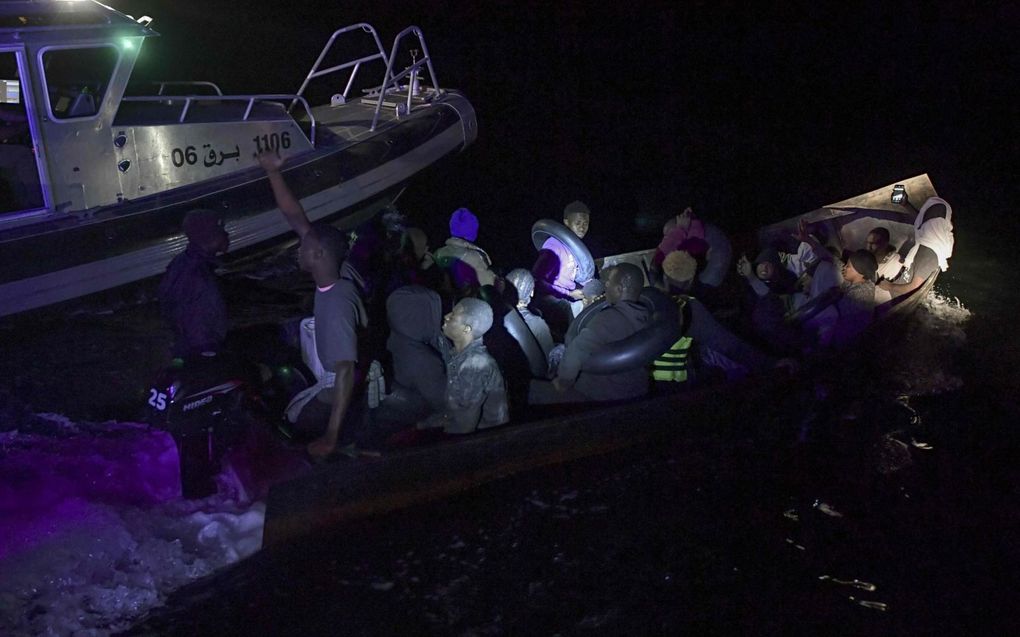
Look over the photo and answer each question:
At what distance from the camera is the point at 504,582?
5301 mm

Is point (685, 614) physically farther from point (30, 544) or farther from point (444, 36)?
point (444, 36)

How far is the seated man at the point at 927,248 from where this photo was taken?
8.89 meters

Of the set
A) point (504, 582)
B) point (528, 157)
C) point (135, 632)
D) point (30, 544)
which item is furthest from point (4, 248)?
point (528, 157)

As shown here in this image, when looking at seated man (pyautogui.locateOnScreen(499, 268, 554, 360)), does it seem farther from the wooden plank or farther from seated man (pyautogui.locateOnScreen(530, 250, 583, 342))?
the wooden plank

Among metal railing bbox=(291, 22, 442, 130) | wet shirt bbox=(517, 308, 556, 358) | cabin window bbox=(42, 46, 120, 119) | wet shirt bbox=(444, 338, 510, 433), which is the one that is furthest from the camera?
metal railing bbox=(291, 22, 442, 130)

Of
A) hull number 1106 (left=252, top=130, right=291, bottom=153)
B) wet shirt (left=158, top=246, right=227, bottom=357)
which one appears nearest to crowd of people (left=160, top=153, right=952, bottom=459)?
wet shirt (left=158, top=246, right=227, bottom=357)

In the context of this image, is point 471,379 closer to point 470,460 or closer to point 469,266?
A: point 470,460

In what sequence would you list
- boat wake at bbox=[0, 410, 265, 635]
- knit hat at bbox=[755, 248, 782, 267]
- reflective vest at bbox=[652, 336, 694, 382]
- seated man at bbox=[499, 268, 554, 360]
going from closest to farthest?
boat wake at bbox=[0, 410, 265, 635] < reflective vest at bbox=[652, 336, 694, 382] < seated man at bbox=[499, 268, 554, 360] < knit hat at bbox=[755, 248, 782, 267]

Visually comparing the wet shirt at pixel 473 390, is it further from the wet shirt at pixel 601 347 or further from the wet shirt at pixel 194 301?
the wet shirt at pixel 194 301

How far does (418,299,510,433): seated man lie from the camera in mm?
5246

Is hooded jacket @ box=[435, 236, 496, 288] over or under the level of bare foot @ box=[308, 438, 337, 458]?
over

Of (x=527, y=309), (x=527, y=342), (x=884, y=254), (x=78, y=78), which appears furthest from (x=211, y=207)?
(x=884, y=254)

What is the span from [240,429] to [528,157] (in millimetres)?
11213

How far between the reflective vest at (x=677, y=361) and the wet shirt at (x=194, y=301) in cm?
305
